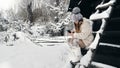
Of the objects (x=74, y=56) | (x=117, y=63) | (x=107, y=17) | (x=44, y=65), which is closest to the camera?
(x=117, y=63)

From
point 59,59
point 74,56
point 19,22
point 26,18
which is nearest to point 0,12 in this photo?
point 19,22

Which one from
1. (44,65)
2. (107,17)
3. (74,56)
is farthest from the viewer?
(44,65)

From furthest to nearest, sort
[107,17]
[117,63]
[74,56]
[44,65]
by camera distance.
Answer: [44,65]
[74,56]
[107,17]
[117,63]

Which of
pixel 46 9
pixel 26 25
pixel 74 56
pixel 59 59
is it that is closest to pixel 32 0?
pixel 46 9

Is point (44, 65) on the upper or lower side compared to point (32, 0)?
lower

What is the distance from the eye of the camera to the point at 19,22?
2098 cm

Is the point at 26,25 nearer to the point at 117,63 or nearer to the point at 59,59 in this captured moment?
the point at 59,59

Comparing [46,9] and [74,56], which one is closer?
[74,56]

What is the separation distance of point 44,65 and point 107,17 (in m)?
3.59

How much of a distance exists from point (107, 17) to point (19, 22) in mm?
17442

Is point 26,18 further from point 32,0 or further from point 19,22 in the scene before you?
point 19,22

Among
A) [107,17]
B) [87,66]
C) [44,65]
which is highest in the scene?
[107,17]

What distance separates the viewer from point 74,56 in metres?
4.91

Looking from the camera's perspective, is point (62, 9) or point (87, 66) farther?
point (62, 9)
